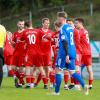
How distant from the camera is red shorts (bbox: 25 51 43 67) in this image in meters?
21.3

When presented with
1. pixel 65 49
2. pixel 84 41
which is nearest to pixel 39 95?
pixel 65 49

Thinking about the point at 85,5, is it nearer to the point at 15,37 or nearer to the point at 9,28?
the point at 9,28

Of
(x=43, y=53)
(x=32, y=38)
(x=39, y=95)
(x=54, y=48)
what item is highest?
(x=32, y=38)

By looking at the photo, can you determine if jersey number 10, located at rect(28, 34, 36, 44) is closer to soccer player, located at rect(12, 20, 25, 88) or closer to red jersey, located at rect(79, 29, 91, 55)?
soccer player, located at rect(12, 20, 25, 88)

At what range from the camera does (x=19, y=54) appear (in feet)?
72.3

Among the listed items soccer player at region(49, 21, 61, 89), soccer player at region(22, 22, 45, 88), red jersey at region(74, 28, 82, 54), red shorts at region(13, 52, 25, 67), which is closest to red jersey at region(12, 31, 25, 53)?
red shorts at region(13, 52, 25, 67)

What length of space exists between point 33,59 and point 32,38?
645 mm

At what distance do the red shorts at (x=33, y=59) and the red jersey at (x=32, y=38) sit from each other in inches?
5.9

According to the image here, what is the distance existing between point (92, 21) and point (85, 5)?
358 cm

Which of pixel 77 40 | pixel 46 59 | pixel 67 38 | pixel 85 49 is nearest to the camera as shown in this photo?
pixel 67 38

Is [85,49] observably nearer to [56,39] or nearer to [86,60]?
[86,60]

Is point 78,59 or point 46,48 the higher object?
point 46,48

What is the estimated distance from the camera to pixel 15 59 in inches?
873

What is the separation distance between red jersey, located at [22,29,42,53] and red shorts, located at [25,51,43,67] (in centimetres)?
15
